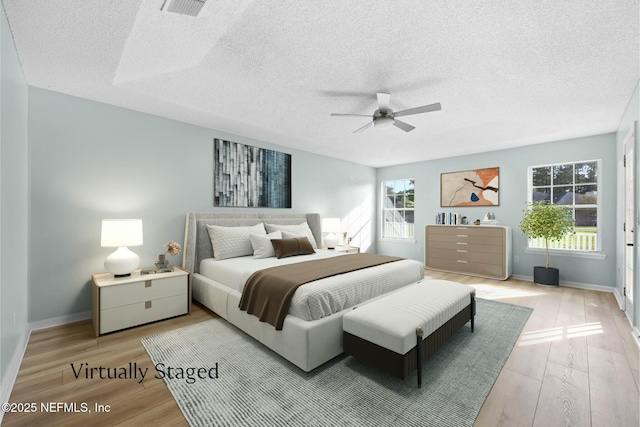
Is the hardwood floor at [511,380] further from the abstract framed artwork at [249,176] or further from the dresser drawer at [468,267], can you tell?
the abstract framed artwork at [249,176]

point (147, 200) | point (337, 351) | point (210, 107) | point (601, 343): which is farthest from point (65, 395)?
point (601, 343)

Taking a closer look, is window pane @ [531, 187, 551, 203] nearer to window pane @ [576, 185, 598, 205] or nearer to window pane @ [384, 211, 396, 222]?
window pane @ [576, 185, 598, 205]

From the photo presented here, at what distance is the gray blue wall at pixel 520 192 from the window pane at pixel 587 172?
0.14 meters

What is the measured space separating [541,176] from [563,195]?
1.50ft

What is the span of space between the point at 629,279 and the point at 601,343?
47.1 inches

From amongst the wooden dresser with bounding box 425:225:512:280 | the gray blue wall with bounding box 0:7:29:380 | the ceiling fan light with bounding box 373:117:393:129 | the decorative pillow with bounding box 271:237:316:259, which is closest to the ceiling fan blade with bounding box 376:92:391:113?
the ceiling fan light with bounding box 373:117:393:129

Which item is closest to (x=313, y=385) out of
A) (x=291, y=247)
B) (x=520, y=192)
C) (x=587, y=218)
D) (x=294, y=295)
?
(x=294, y=295)

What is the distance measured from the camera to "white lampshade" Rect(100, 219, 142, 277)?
8.87 ft

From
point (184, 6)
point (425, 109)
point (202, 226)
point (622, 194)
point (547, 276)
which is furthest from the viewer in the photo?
point (547, 276)

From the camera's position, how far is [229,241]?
A: 3623 mm

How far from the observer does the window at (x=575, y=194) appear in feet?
14.5

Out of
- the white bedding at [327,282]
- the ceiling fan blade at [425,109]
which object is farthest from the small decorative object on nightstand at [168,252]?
the ceiling fan blade at [425,109]

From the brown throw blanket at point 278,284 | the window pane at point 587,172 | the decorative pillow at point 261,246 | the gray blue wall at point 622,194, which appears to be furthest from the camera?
the window pane at point 587,172

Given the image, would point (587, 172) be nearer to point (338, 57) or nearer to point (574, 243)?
point (574, 243)
